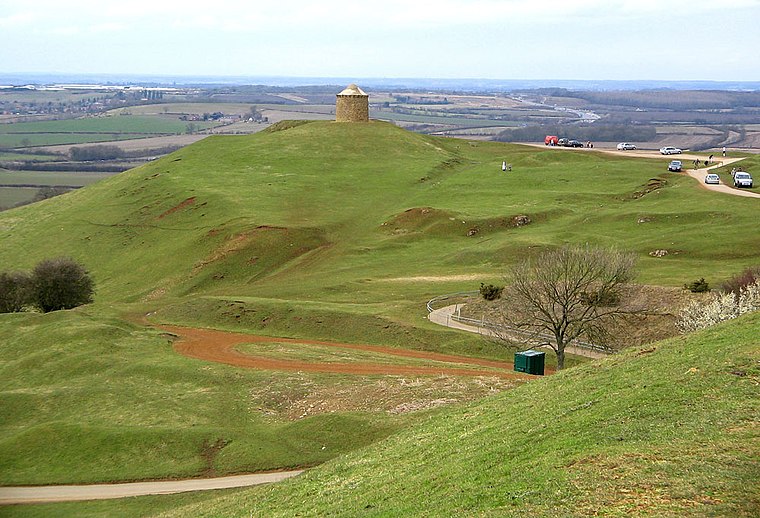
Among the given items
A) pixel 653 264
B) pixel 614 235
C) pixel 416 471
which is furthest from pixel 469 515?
pixel 614 235

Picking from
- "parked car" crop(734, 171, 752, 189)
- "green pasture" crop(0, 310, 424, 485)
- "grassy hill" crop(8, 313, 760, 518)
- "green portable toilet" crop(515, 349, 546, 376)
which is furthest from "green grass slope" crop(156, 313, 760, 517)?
"parked car" crop(734, 171, 752, 189)

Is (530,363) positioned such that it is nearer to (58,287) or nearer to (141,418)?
(141,418)

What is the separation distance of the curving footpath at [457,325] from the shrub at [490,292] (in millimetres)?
2345

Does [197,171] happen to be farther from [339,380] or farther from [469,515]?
[469,515]

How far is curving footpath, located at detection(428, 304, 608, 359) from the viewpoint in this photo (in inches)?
2047

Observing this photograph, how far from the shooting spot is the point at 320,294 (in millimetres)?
70875

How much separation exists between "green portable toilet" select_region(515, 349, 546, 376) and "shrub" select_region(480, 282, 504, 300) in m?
14.9

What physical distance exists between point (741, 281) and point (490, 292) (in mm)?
17907

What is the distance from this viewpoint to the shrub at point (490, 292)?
200ft

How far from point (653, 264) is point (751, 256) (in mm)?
7557

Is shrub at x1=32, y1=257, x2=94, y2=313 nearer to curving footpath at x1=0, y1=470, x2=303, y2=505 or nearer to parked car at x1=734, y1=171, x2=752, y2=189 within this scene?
curving footpath at x1=0, y1=470, x2=303, y2=505

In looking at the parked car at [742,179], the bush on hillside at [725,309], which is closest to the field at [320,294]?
the parked car at [742,179]

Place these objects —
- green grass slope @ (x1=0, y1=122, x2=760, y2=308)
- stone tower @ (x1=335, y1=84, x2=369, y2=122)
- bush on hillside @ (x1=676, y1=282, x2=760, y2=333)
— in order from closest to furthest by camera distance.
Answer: bush on hillside @ (x1=676, y1=282, x2=760, y2=333) < green grass slope @ (x1=0, y1=122, x2=760, y2=308) < stone tower @ (x1=335, y1=84, x2=369, y2=122)

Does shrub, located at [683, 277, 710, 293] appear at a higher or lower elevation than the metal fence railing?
higher
